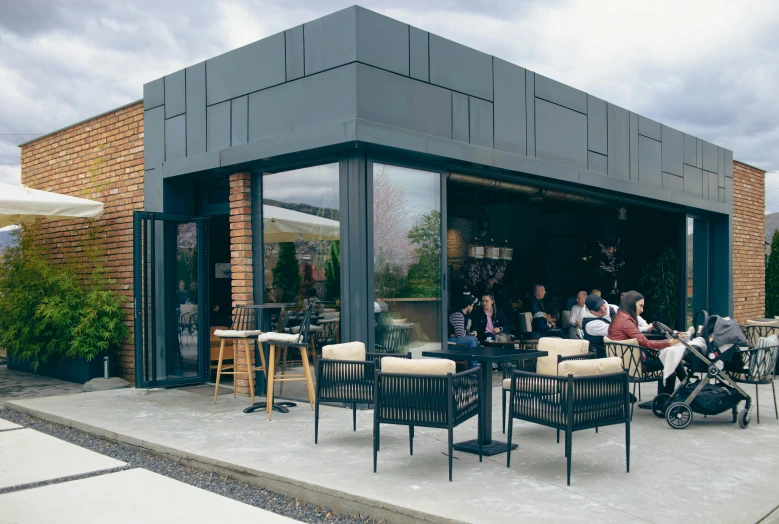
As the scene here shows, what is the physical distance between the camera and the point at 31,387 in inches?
339

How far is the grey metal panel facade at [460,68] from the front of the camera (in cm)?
698

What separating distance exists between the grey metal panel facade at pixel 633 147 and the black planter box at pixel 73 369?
26.5ft

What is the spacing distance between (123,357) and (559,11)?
6.87 m

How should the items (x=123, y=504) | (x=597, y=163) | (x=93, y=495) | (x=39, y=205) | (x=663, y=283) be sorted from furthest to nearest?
(x=663, y=283)
(x=597, y=163)
(x=39, y=205)
(x=93, y=495)
(x=123, y=504)

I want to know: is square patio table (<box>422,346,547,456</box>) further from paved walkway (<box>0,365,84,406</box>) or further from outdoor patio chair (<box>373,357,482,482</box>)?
paved walkway (<box>0,365,84,406</box>)

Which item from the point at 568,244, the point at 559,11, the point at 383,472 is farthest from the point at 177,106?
the point at 568,244

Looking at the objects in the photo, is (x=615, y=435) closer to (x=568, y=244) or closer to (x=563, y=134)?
(x=563, y=134)

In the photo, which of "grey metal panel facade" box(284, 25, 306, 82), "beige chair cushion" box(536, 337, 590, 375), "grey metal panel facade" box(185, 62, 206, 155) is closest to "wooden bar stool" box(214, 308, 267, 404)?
"grey metal panel facade" box(185, 62, 206, 155)

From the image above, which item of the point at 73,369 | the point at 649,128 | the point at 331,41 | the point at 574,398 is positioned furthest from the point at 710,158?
the point at 73,369

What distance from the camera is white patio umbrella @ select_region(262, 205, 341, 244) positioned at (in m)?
6.70

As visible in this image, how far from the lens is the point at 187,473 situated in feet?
16.1

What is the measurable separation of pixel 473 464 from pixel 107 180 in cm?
668

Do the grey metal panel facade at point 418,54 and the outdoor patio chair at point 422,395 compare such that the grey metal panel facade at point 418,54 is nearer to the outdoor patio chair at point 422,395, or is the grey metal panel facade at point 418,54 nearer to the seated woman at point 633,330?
the seated woman at point 633,330

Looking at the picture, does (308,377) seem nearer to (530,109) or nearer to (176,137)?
(176,137)
